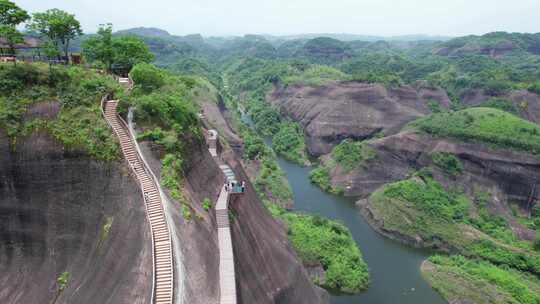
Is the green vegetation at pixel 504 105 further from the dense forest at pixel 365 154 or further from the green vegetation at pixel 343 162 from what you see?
the green vegetation at pixel 343 162

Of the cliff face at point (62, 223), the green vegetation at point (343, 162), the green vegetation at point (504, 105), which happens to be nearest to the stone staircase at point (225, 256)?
the cliff face at point (62, 223)

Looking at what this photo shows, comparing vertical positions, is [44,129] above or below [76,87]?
below

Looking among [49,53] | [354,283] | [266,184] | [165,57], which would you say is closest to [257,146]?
[266,184]

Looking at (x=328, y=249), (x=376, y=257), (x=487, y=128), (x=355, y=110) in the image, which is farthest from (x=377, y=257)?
(x=355, y=110)

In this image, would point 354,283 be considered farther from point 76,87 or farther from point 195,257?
point 76,87

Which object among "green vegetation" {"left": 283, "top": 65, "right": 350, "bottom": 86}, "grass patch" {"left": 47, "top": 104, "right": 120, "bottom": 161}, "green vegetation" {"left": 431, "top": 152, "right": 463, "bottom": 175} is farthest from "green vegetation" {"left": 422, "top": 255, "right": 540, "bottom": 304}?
"green vegetation" {"left": 283, "top": 65, "right": 350, "bottom": 86}

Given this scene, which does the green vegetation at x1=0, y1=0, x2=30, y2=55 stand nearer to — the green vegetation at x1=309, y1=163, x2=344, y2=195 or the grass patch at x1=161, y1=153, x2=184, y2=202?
the grass patch at x1=161, y1=153, x2=184, y2=202

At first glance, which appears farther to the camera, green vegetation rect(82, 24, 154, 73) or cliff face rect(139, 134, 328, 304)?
green vegetation rect(82, 24, 154, 73)
